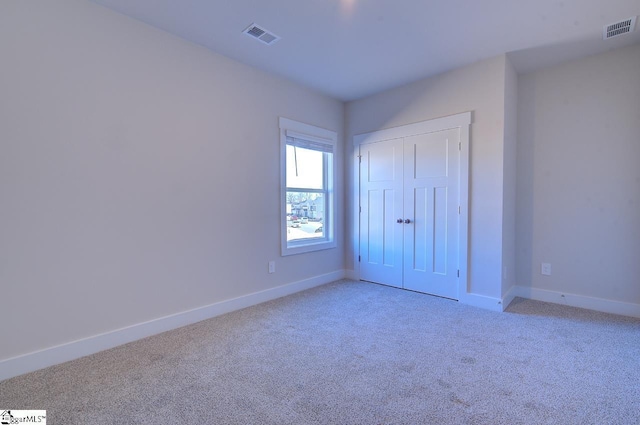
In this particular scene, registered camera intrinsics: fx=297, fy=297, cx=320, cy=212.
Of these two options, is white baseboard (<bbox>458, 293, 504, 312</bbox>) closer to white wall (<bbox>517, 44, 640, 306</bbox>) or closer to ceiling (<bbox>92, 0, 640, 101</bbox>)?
white wall (<bbox>517, 44, 640, 306</bbox>)

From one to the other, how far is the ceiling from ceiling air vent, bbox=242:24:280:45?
0.05 meters

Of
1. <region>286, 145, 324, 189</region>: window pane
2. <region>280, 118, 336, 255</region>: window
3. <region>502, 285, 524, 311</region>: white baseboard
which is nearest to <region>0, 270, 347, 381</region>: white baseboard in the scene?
<region>280, 118, 336, 255</region>: window

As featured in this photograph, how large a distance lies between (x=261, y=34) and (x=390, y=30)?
1119mm

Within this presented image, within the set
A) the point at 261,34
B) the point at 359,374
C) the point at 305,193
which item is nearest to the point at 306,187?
the point at 305,193

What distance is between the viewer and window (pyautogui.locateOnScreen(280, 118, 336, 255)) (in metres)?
3.62

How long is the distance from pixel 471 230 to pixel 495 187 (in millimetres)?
515

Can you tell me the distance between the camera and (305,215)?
4.01 m

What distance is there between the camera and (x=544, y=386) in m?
1.79

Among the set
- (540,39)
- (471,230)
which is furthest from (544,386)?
(540,39)

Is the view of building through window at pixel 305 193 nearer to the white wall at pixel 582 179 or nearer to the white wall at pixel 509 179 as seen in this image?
the white wall at pixel 509 179

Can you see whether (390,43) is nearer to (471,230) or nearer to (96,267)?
(471,230)

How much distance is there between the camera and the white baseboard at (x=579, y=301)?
2914 millimetres

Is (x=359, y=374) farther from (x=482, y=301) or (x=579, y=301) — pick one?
(x=579, y=301)

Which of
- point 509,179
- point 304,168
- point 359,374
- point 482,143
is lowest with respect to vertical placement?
point 359,374
